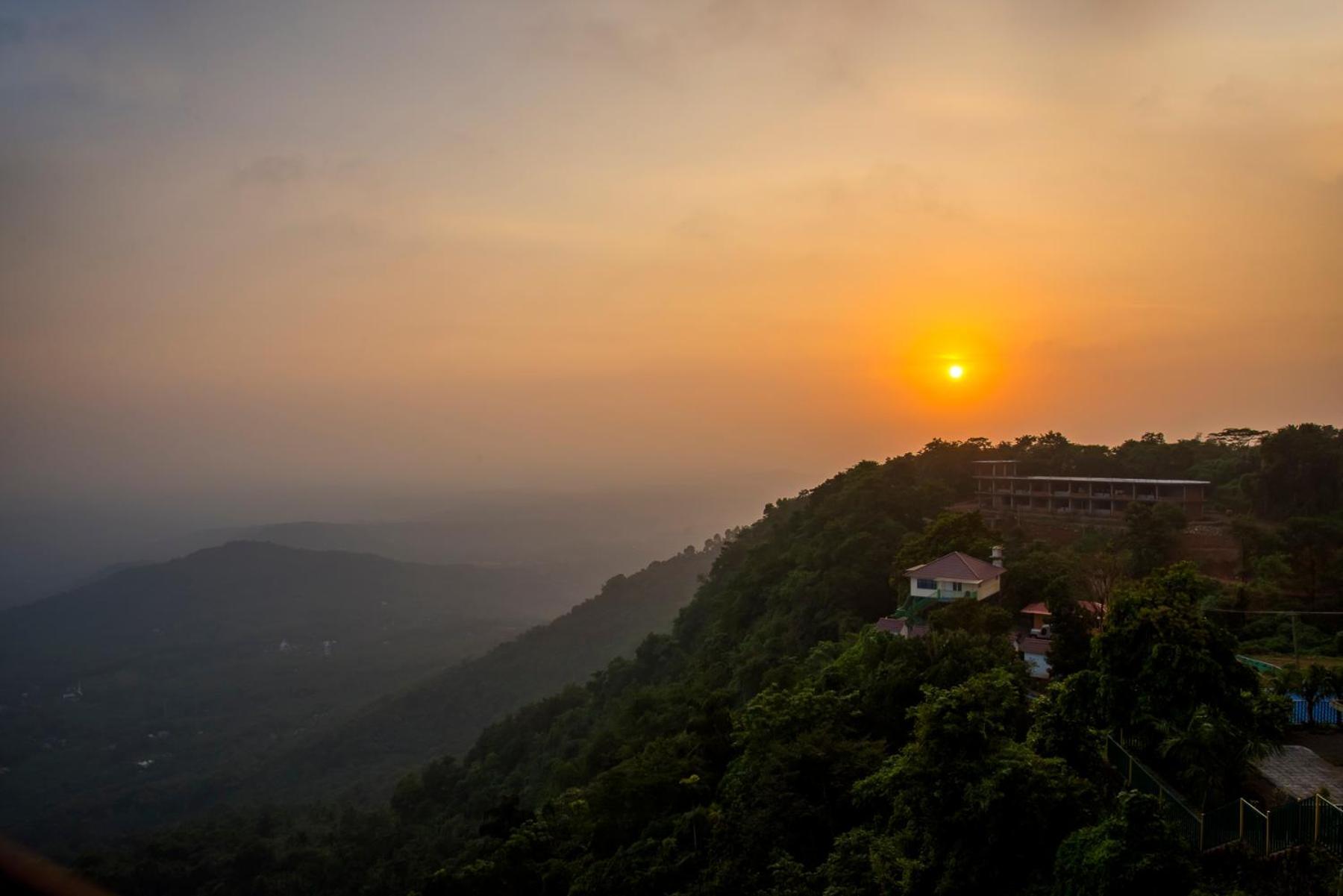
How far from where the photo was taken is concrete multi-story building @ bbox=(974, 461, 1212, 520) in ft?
92.4

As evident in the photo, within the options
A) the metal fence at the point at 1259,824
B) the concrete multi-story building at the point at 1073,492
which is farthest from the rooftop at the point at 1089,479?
the metal fence at the point at 1259,824

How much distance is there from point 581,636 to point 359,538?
123357mm

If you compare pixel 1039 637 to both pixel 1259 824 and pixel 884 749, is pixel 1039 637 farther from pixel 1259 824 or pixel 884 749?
pixel 1259 824

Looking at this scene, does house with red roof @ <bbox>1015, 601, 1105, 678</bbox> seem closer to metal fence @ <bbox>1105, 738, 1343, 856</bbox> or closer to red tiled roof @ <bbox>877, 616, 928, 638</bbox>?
red tiled roof @ <bbox>877, 616, 928, 638</bbox>

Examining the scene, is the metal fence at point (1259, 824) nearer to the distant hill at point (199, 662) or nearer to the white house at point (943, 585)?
the white house at point (943, 585)

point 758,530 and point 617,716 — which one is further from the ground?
point 758,530

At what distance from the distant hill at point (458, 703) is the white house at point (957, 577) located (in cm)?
2972

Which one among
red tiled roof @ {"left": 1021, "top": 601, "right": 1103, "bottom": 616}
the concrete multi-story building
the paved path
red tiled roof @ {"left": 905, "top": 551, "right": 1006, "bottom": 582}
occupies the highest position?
the concrete multi-story building

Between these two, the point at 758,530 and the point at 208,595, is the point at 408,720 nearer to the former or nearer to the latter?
the point at 758,530

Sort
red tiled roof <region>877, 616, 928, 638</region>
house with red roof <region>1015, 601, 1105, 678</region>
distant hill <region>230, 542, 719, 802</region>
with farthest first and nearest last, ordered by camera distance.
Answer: distant hill <region>230, 542, 719, 802</region>
red tiled roof <region>877, 616, 928, 638</region>
house with red roof <region>1015, 601, 1105, 678</region>

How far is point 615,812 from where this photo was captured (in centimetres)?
1575

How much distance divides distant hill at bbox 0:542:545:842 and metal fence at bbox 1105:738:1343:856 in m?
51.0

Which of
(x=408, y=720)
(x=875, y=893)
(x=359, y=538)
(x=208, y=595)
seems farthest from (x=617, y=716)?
(x=359, y=538)

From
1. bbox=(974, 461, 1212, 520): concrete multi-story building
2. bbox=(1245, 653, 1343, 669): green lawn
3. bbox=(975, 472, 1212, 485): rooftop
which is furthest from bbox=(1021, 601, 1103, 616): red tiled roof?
bbox=(975, 472, 1212, 485): rooftop
